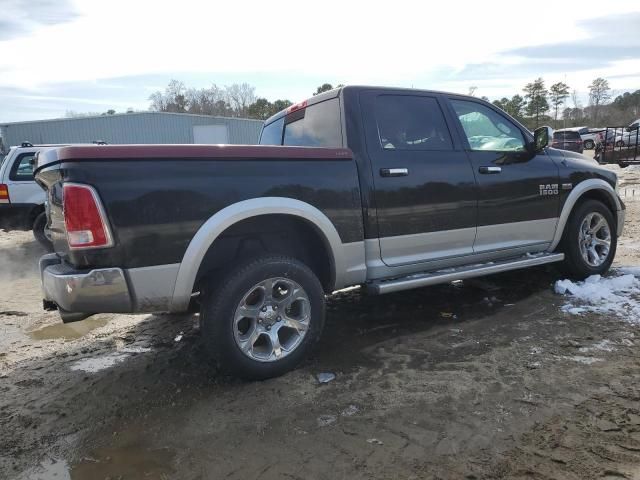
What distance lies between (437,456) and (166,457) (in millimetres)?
1417

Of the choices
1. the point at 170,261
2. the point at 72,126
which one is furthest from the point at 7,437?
the point at 72,126

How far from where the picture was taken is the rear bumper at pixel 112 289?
9.60 feet

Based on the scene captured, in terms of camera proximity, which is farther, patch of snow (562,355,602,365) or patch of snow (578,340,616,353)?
patch of snow (578,340,616,353)

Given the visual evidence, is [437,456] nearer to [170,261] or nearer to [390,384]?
[390,384]

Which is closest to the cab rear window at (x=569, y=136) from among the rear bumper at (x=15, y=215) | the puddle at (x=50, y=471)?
the rear bumper at (x=15, y=215)

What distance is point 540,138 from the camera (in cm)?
492

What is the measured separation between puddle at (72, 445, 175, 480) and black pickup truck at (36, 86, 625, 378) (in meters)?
0.73

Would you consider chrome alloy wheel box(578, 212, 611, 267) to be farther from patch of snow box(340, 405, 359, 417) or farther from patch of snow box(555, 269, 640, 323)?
patch of snow box(340, 405, 359, 417)

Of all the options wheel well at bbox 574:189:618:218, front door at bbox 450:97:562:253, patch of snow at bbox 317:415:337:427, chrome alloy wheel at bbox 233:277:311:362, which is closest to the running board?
front door at bbox 450:97:562:253

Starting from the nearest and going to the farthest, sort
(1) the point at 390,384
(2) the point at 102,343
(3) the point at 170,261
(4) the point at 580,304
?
(3) the point at 170,261, (1) the point at 390,384, (2) the point at 102,343, (4) the point at 580,304

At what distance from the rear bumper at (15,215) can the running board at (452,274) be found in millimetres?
7555

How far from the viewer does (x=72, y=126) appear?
3347cm

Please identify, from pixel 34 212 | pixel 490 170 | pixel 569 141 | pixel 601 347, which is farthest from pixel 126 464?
pixel 569 141

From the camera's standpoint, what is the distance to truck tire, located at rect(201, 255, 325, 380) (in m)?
3.22
